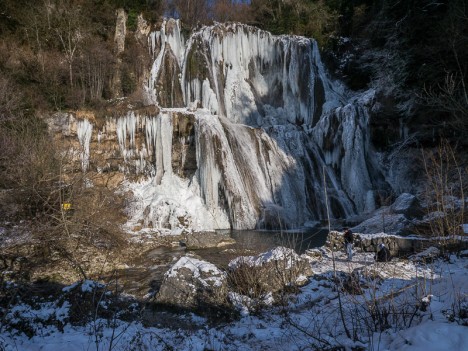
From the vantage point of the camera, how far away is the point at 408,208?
1098 centimetres

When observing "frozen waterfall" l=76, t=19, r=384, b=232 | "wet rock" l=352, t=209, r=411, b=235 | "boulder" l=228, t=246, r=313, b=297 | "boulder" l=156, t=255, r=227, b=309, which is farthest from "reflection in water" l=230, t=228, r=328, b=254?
"boulder" l=156, t=255, r=227, b=309

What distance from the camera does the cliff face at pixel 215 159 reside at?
49.3ft

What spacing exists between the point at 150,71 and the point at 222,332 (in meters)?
19.1

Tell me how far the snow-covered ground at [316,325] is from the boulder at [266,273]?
32cm

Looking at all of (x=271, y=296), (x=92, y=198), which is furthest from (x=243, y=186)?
(x=271, y=296)

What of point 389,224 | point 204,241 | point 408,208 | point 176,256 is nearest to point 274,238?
point 204,241

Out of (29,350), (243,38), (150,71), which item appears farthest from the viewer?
(243,38)

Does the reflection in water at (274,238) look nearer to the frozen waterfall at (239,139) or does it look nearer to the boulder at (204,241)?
the boulder at (204,241)

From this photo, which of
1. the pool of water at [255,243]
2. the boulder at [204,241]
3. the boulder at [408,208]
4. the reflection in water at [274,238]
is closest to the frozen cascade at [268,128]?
the reflection in water at [274,238]

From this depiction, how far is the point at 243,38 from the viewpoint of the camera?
21.7 m

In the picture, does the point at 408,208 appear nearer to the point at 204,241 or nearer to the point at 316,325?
the point at 204,241

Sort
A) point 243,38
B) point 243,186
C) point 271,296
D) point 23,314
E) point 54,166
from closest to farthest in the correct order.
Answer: point 23,314 → point 271,296 → point 54,166 → point 243,186 → point 243,38

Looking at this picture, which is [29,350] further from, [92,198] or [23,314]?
[92,198]

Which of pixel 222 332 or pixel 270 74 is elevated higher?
pixel 270 74
